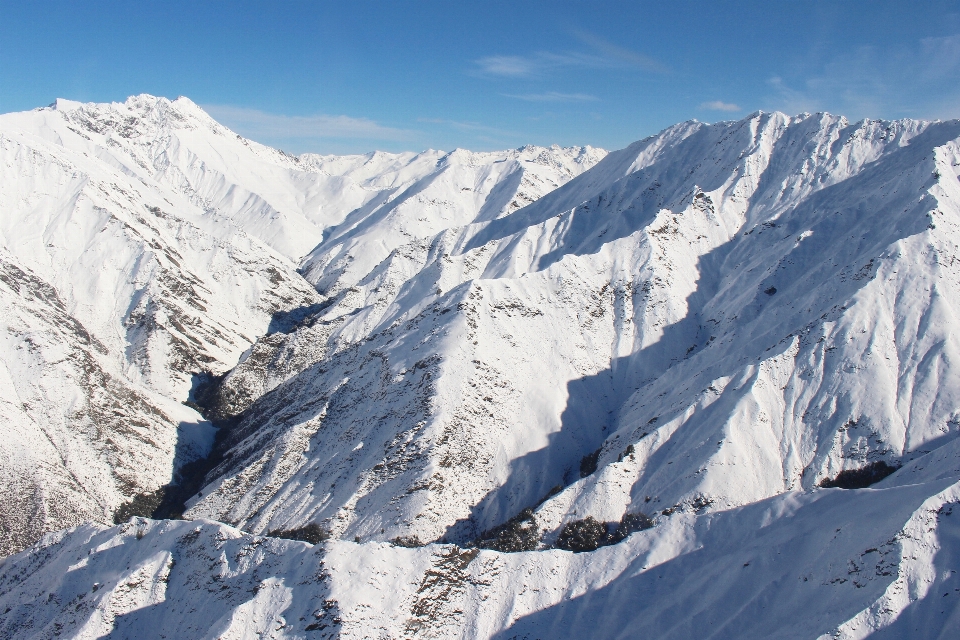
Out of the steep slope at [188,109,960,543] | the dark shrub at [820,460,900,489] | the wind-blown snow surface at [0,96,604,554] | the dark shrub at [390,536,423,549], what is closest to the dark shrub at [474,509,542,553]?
the steep slope at [188,109,960,543]

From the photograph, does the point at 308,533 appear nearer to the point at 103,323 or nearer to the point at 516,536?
the point at 516,536

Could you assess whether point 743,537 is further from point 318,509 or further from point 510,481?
point 318,509

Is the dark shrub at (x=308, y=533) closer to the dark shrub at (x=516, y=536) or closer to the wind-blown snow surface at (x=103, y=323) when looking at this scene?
the dark shrub at (x=516, y=536)

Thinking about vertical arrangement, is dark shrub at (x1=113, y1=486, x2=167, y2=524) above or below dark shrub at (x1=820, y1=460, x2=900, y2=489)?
above

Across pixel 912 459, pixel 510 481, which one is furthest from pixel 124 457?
pixel 912 459

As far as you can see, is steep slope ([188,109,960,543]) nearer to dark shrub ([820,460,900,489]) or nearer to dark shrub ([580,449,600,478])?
dark shrub ([580,449,600,478])

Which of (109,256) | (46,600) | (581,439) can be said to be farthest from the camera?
(109,256)
